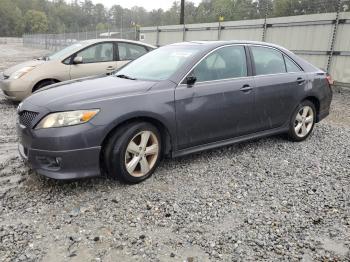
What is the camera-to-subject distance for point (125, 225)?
9.86 ft

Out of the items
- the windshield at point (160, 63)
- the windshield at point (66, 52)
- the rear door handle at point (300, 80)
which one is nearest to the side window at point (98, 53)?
the windshield at point (66, 52)

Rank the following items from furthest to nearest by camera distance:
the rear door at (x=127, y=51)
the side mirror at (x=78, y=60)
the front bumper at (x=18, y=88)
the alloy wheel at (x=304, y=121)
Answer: the rear door at (x=127, y=51) → the side mirror at (x=78, y=60) → the front bumper at (x=18, y=88) → the alloy wheel at (x=304, y=121)

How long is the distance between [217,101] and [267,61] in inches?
49.7

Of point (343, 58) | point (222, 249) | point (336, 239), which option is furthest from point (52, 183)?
point (343, 58)

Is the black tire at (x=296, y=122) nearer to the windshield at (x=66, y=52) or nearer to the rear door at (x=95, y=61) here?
the rear door at (x=95, y=61)

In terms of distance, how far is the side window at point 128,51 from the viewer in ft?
26.2

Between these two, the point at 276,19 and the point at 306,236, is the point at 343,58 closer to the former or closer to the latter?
the point at 276,19

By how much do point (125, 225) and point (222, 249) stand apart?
87 centimetres

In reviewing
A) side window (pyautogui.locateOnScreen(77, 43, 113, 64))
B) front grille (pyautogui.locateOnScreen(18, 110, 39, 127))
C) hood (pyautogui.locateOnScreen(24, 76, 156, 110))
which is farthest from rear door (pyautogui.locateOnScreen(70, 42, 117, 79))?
front grille (pyautogui.locateOnScreen(18, 110, 39, 127))

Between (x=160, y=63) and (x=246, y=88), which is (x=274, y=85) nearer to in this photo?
(x=246, y=88)

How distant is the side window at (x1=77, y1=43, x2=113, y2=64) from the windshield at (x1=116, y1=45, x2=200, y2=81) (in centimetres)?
310

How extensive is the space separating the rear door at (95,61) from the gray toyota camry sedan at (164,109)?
119 inches

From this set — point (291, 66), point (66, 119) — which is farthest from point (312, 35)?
point (66, 119)

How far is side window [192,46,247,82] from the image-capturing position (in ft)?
13.7
